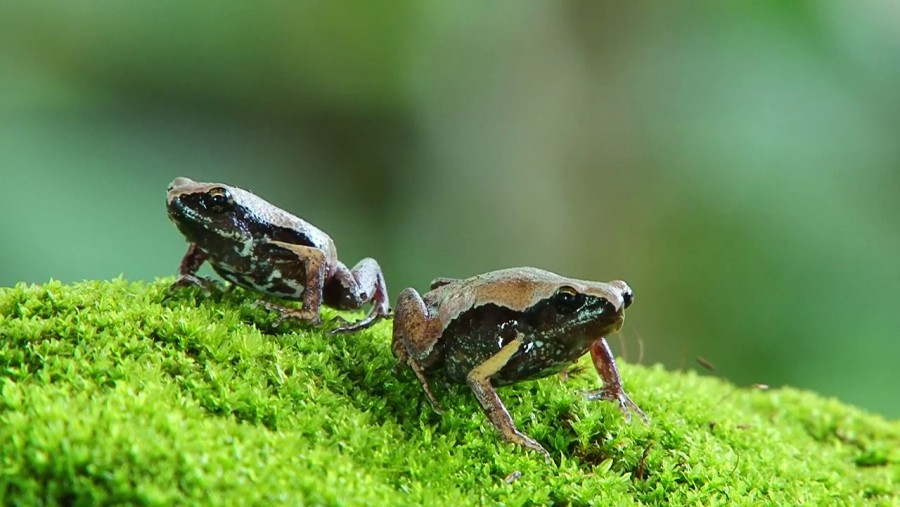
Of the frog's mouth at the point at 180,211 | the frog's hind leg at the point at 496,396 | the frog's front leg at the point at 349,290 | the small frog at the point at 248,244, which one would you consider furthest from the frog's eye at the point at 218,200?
the frog's hind leg at the point at 496,396

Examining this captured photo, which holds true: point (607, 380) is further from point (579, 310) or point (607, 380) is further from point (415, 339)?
point (415, 339)

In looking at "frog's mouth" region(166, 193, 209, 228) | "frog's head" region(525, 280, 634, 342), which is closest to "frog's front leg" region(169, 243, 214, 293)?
"frog's mouth" region(166, 193, 209, 228)

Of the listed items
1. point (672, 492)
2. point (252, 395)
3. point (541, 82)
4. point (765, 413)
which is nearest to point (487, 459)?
point (672, 492)

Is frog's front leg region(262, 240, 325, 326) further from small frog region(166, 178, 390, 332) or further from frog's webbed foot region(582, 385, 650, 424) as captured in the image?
frog's webbed foot region(582, 385, 650, 424)

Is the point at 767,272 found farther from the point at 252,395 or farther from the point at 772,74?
the point at 252,395

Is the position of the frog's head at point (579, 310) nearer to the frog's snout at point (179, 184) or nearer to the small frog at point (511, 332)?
the small frog at point (511, 332)

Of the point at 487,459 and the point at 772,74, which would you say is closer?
the point at 487,459
